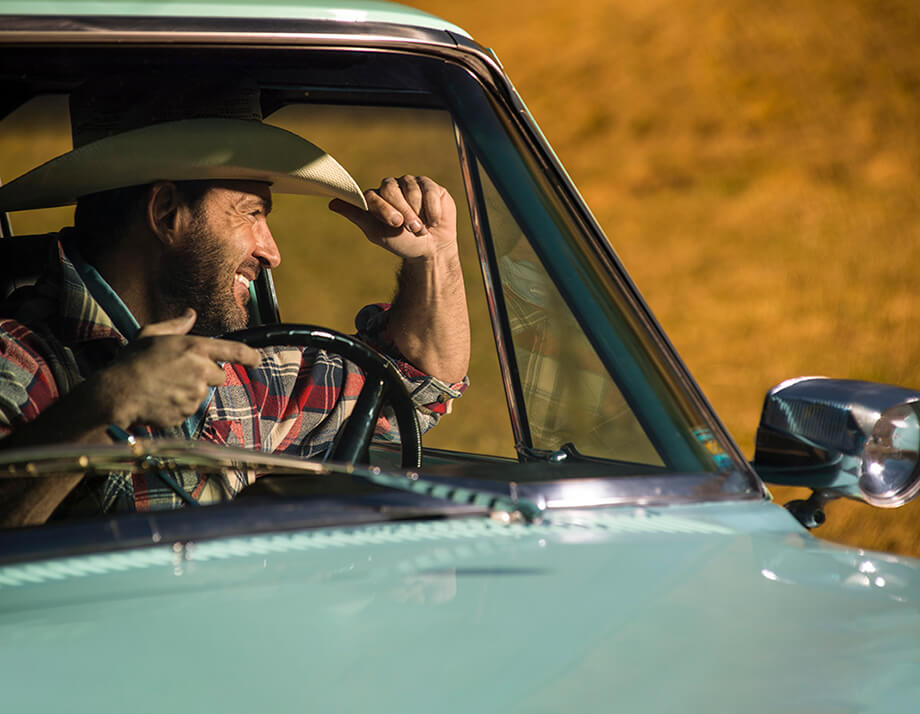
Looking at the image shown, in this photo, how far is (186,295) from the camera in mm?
1582

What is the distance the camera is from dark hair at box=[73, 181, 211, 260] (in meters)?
1.62

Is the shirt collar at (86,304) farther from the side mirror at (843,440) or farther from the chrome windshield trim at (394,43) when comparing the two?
the side mirror at (843,440)

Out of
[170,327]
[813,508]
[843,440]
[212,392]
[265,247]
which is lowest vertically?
[813,508]

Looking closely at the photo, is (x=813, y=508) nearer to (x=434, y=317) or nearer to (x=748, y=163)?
(x=434, y=317)

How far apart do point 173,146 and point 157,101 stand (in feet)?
0.23

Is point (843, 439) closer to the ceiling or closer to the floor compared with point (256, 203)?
closer to the floor

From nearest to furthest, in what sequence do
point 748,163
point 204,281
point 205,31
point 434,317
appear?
point 205,31
point 204,281
point 434,317
point 748,163

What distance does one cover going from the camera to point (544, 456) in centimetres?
173

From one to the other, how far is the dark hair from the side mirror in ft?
3.08

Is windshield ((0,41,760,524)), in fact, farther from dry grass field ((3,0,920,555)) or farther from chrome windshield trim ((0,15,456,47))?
dry grass field ((3,0,920,555))

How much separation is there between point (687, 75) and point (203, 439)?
11019 mm

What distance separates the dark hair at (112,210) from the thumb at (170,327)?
229 millimetres

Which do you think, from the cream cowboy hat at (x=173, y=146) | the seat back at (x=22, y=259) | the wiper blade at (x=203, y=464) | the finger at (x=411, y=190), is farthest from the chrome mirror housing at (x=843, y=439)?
the seat back at (x=22, y=259)

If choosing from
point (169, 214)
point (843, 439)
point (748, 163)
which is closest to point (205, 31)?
point (169, 214)
